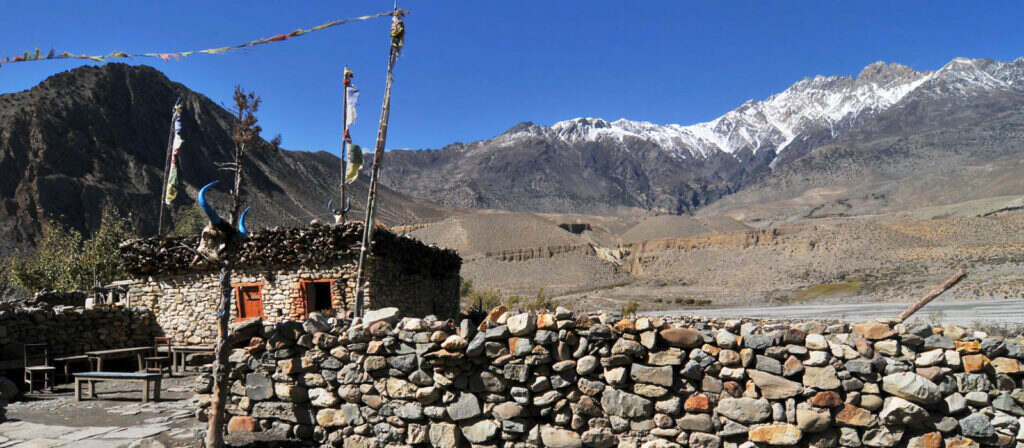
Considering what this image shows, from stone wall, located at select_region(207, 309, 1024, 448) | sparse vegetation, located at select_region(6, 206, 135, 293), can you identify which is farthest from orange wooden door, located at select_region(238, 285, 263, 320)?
sparse vegetation, located at select_region(6, 206, 135, 293)

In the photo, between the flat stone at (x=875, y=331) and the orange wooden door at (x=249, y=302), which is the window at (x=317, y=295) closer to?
the orange wooden door at (x=249, y=302)

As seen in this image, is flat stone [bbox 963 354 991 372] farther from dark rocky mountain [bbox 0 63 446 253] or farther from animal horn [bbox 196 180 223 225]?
dark rocky mountain [bbox 0 63 446 253]

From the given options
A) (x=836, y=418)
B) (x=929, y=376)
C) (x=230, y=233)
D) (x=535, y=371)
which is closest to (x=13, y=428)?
(x=230, y=233)

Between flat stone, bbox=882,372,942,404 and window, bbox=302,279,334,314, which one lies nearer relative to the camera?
flat stone, bbox=882,372,942,404

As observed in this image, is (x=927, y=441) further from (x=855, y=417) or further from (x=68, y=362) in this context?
(x=68, y=362)

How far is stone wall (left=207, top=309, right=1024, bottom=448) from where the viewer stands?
17.6 feet

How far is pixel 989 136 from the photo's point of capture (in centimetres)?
16475

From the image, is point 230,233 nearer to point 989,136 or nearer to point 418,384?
point 418,384

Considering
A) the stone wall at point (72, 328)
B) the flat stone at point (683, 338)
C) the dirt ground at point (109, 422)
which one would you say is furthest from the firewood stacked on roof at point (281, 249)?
the flat stone at point (683, 338)

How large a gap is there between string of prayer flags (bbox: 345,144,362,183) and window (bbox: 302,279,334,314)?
2616mm

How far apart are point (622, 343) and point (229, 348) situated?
4.51m

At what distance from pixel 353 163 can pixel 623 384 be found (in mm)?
10430

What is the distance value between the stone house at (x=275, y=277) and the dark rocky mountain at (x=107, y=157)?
130ft

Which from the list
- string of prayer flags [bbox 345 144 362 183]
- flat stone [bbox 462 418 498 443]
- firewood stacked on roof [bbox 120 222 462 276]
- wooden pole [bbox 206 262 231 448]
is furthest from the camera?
firewood stacked on roof [bbox 120 222 462 276]
